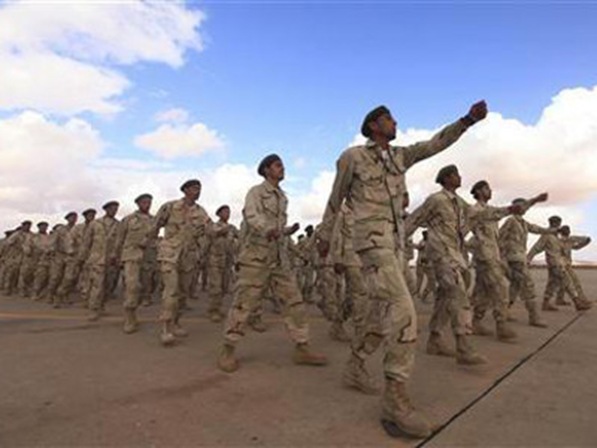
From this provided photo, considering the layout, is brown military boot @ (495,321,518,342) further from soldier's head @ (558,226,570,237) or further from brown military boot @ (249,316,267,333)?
soldier's head @ (558,226,570,237)

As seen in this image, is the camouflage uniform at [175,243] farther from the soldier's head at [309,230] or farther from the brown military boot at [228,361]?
the soldier's head at [309,230]

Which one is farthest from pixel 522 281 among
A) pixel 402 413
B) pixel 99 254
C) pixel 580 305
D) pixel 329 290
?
pixel 99 254

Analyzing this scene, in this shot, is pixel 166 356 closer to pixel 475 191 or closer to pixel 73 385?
pixel 73 385

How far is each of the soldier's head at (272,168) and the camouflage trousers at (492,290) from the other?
3.49 meters

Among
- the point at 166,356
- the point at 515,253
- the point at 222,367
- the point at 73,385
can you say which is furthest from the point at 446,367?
the point at 515,253

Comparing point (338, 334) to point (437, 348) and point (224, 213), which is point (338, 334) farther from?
point (224, 213)

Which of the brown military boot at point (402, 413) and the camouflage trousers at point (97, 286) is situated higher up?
the camouflage trousers at point (97, 286)

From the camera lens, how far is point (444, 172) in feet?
22.4

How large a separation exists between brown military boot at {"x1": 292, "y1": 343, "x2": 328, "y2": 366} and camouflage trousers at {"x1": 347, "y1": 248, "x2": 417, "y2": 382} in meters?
1.43

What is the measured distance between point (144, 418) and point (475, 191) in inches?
223

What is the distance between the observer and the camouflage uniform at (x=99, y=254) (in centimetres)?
1070

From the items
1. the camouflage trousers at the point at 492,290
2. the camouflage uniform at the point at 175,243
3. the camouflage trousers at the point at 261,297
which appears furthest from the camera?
the camouflage trousers at the point at 492,290

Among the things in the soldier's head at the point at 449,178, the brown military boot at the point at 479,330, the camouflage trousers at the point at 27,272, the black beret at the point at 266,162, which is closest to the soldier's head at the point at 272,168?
the black beret at the point at 266,162

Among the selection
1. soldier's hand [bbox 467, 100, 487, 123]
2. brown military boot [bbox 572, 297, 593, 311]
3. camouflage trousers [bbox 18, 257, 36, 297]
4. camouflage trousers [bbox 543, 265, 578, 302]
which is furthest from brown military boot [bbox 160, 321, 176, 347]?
camouflage trousers [bbox 18, 257, 36, 297]
